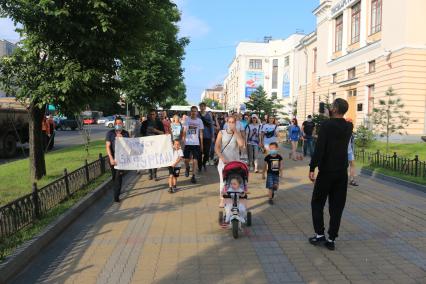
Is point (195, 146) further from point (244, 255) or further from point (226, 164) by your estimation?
point (244, 255)

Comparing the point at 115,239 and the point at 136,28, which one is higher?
the point at 136,28

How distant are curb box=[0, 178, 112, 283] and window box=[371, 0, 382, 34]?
24.4 metres

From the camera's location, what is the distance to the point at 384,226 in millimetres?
6680

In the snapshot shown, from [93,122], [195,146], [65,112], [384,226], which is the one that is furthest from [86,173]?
[93,122]

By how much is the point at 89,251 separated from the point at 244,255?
6.45 feet

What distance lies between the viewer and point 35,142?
9.77 metres

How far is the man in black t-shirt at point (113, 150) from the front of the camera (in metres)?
8.62

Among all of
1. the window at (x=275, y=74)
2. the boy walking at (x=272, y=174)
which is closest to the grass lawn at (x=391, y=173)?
the boy walking at (x=272, y=174)

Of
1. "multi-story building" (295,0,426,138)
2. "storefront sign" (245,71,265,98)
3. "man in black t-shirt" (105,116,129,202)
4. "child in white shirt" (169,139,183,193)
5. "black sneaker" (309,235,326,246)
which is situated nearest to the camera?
"black sneaker" (309,235,326,246)

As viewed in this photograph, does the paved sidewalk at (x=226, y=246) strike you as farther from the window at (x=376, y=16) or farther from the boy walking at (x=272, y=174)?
the window at (x=376, y=16)

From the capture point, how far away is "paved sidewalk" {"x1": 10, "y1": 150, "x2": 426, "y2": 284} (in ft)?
15.3

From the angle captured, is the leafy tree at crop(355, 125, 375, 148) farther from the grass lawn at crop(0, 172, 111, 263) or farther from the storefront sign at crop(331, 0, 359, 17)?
the storefront sign at crop(331, 0, 359, 17)

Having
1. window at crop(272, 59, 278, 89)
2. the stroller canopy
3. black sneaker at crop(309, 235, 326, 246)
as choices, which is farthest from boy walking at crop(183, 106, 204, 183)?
window at crop(272, 59, 278, 89)

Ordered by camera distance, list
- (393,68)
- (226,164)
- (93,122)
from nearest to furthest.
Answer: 1. (226,164)
2. (393,68)
3. (93,122)
